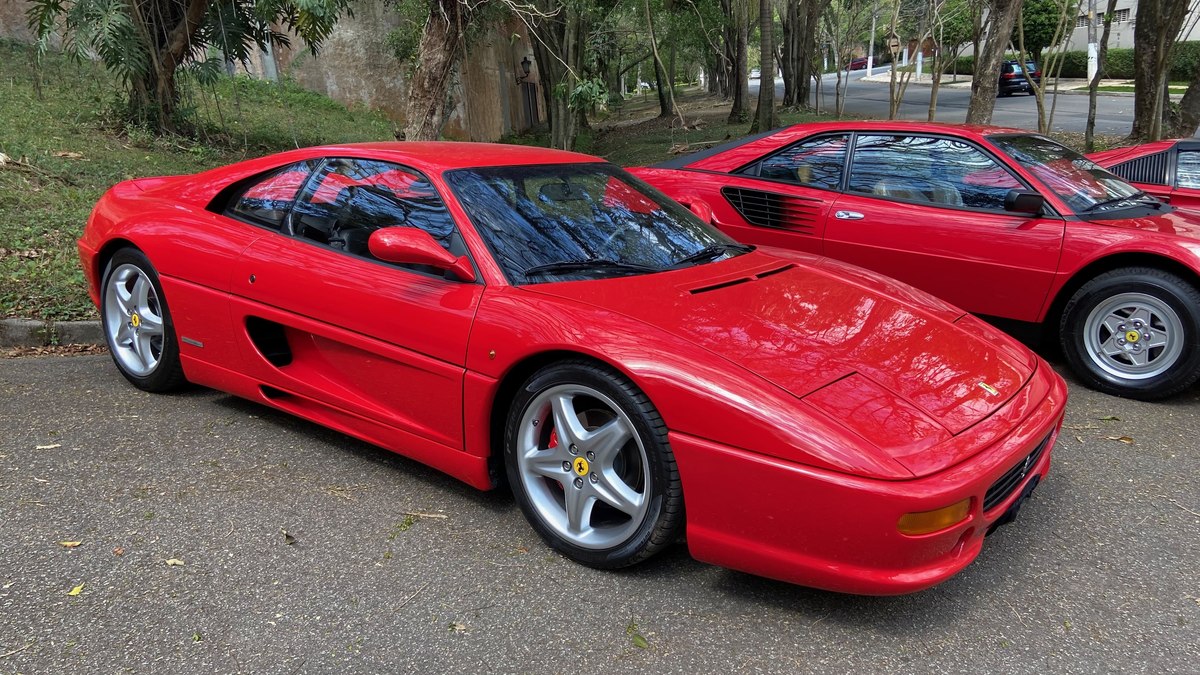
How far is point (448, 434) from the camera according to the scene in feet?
9.36

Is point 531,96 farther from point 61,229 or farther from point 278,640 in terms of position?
point 278,640

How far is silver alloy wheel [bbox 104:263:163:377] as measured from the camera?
3.84m

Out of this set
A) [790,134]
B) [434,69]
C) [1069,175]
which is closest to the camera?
[1069,175]

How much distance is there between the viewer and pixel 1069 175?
4773 millimetres

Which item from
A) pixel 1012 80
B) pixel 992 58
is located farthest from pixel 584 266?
pixel 1012 80

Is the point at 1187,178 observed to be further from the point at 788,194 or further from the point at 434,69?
the point at 434,69

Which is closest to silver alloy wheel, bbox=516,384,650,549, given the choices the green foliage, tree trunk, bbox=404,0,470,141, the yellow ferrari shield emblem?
the yellow ferrari shield emblem

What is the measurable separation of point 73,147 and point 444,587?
27.4ft

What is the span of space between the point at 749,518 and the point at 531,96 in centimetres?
2562

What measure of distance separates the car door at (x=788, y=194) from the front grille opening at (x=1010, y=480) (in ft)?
8.53

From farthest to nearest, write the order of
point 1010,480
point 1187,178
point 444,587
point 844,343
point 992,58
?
point 992,58 < point 1187,178 < point 844,343 < point 444,587 < point 1010,480

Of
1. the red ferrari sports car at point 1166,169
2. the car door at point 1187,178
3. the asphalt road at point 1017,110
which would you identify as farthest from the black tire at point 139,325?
the asphalt road at point 1017,110

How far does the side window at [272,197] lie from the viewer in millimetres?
3516

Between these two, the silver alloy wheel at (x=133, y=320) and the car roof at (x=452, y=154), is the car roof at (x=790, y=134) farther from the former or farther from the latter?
the silver alloy wheel at (x=133, y=320)
